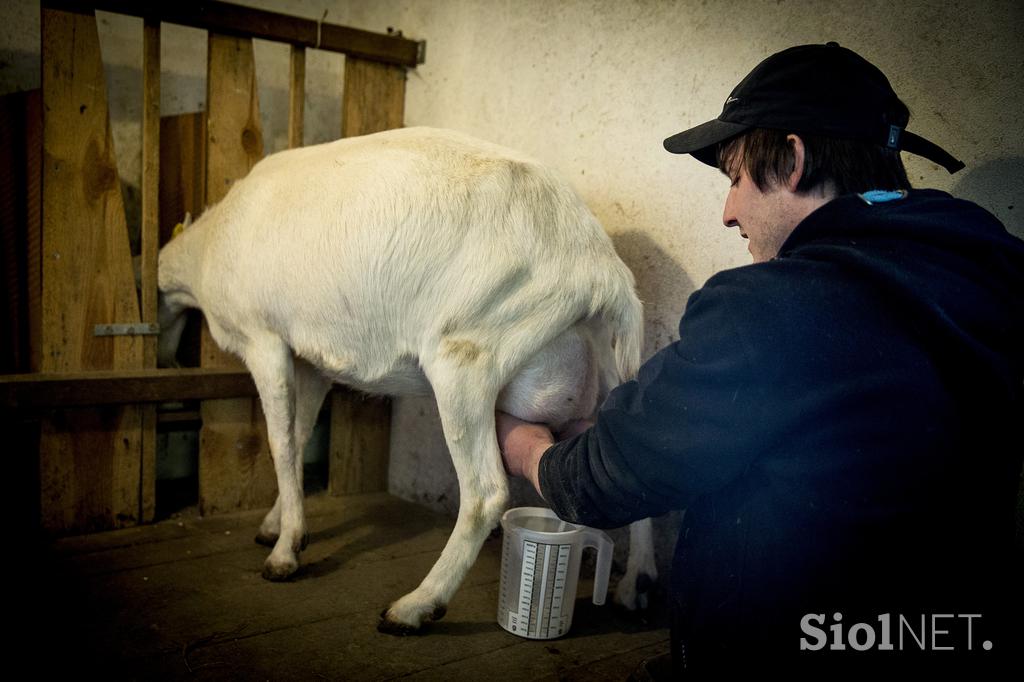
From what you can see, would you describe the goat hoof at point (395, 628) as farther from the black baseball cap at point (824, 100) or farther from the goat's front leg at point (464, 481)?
the black baseball cap at point (824, 100)

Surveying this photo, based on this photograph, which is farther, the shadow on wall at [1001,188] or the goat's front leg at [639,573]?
the goat's front leg at [639,573]

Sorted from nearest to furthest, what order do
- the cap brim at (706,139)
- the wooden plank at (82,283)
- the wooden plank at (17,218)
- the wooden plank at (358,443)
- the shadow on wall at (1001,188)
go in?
the cap brim at (706,139) < the shadow on wall at (1001,188) < the wooden plank at (82,283) < the wooden plank at (17,218) < the wooden plank at (358,443)

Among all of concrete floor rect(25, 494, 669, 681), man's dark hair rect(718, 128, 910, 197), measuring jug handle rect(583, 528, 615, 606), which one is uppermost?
man's dark hair rect(718, 128, 910, 197)

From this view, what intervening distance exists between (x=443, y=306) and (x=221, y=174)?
5.05 feet

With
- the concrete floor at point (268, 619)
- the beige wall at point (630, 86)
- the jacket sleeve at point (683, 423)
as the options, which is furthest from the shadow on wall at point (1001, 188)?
the concrete floor at point (268, 619)

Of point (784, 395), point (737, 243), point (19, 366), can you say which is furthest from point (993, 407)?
point (19, 366)

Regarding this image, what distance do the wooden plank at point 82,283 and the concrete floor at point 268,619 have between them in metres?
0.20

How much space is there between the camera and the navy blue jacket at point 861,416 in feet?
3.67

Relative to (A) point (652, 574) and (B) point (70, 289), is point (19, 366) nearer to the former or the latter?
(B) point (70, 289)

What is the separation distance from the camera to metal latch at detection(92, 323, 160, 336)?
2.94 meters

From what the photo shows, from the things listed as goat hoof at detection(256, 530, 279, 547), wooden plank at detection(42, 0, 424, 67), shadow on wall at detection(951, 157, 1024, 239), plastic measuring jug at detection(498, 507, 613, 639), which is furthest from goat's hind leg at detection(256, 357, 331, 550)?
shadow on wall at detection(951, 157, 1024, 239)

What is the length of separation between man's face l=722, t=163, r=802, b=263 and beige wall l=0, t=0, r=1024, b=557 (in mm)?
816

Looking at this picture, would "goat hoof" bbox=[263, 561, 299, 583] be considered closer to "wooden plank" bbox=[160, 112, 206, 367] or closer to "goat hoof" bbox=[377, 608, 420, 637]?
"goat hoof" bbox=[377, 608, 420, 637]

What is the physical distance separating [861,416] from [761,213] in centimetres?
49
